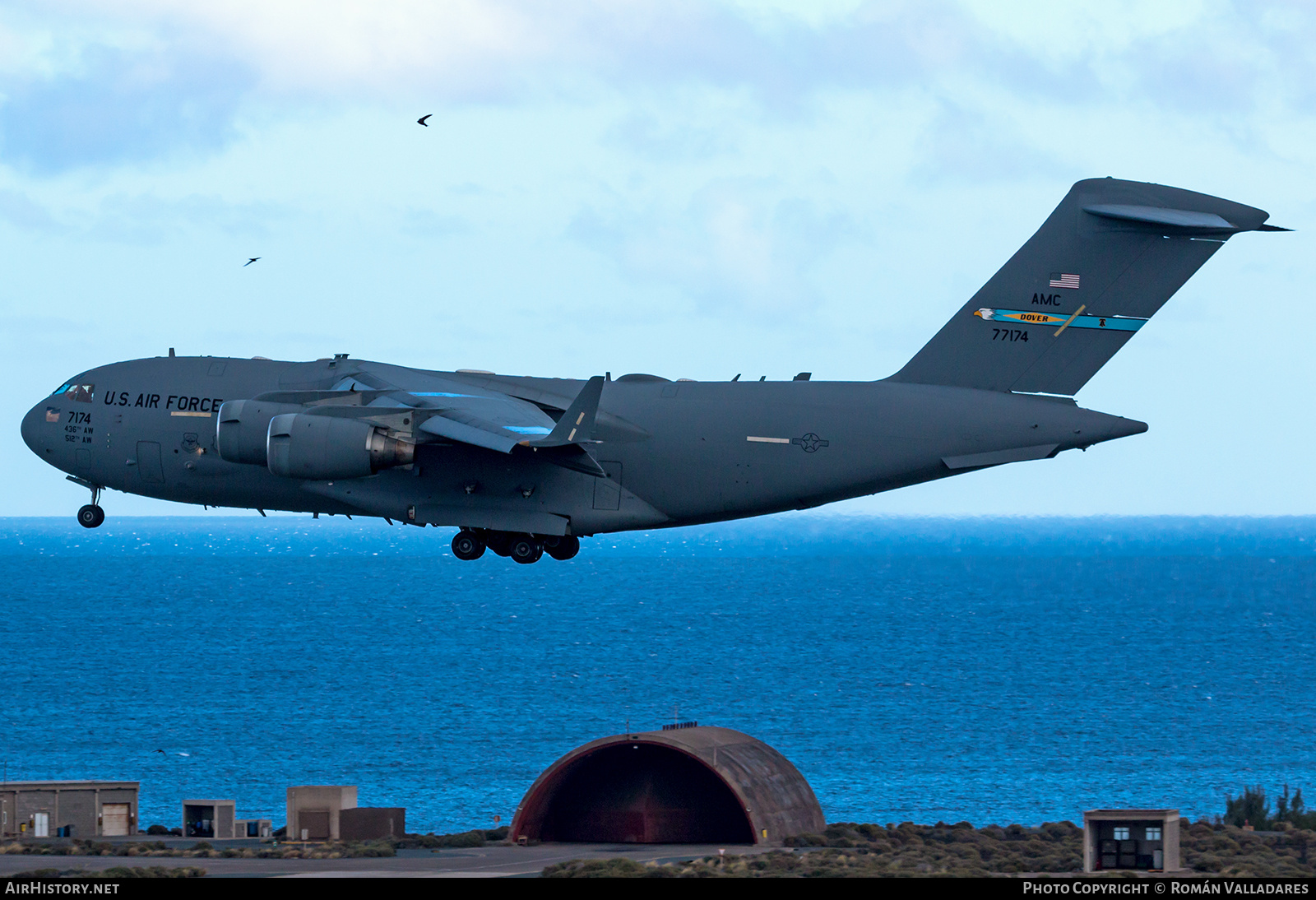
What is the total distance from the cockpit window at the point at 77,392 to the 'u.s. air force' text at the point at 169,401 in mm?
365

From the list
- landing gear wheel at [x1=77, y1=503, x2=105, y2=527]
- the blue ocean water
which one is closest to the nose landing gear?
landing gear wheel at [x1=77, y1=503, x2=105, y2=527]

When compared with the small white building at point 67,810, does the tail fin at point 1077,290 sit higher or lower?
higher

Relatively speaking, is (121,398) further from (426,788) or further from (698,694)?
(698,694)

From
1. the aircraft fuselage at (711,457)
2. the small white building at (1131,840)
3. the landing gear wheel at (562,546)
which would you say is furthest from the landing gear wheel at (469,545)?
the small white building at (1131,840)

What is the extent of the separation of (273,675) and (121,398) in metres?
92.8

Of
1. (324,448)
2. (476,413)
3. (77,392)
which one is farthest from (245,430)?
(77,392)

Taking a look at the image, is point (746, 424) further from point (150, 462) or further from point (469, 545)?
point (150, 462)

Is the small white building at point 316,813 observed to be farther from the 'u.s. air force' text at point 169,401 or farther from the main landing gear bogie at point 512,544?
the main landing gear bogie at point 512,544

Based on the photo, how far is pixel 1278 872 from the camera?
167 feet

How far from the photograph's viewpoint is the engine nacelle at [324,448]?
22875mm

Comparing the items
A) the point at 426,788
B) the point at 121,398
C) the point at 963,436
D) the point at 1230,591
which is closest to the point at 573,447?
the point at 963,436

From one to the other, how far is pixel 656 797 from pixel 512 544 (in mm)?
32555

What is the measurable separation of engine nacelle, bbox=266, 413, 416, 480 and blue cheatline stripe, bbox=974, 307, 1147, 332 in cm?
861

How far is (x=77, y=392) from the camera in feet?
86.9
